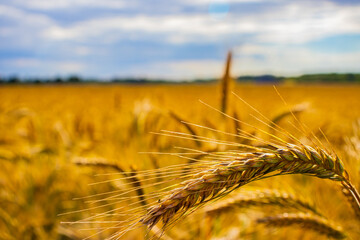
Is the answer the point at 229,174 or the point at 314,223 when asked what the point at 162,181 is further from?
the point at 229,174

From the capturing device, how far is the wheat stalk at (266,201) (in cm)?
117

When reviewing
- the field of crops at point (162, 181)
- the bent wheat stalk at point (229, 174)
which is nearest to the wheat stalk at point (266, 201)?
the field of crops at point (162, 181)

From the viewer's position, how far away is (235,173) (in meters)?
0.77

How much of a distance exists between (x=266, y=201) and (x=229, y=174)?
1.57 ft

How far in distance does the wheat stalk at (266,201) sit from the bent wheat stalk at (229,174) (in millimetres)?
353

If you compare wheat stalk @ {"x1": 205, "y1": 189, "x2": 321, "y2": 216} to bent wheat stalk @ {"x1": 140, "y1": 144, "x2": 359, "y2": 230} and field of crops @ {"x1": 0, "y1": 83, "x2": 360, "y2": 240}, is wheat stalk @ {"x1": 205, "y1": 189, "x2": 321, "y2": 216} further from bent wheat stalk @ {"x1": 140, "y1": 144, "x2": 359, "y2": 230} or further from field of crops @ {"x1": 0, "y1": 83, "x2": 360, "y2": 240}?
bent wheat stalk @ {"x1": 140, "y1": 144, "x2": 359, "y2": 230}

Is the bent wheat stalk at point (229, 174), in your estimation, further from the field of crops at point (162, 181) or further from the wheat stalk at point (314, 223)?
the wheat stalk at point (314, 223)

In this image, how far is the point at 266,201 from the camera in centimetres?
118

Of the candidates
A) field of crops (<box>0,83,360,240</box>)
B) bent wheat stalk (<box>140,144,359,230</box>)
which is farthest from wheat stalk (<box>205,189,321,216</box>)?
bent wheat stalk (<box>140,144,359,230</box>)

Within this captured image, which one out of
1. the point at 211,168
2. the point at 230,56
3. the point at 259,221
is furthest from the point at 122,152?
the point at 211,168

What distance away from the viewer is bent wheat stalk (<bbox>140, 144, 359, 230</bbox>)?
2.43ft

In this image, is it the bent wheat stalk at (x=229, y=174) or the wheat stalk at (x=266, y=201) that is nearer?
the bent wheat stalk at (x=229, y=174)

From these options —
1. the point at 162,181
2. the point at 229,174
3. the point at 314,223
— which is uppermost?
the point at 229,174

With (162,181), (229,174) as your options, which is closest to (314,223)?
(229,174)
